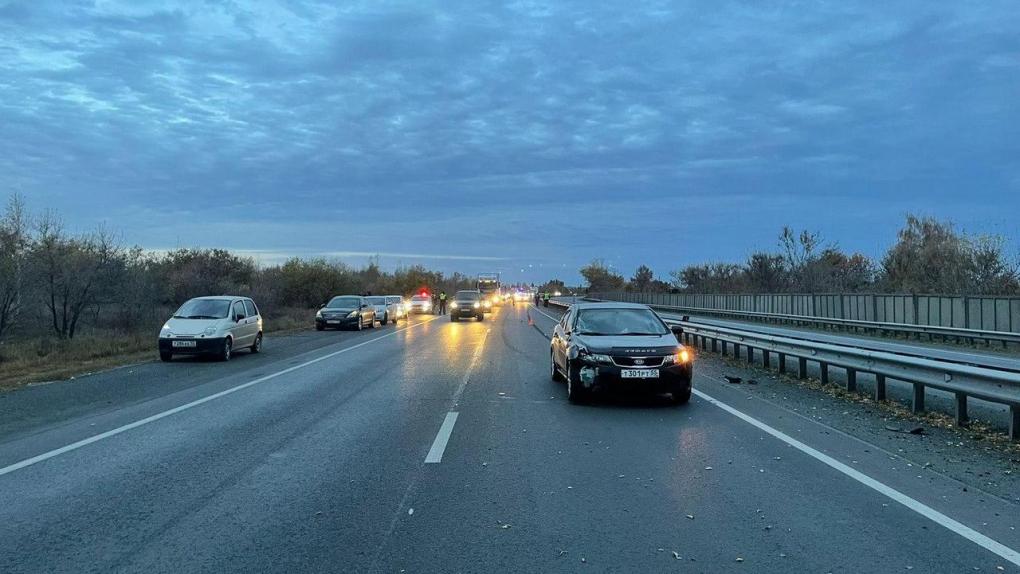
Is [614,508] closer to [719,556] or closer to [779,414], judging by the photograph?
[719,556]

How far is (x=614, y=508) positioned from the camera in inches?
212

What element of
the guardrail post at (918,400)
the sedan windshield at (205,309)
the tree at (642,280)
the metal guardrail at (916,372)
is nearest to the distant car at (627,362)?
the metal guardrail at (916,372)

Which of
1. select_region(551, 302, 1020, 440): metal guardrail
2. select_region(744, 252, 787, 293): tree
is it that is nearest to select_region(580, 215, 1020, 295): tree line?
select_region(744, 252, 787, 293): tree

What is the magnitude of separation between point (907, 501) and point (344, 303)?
29.9m

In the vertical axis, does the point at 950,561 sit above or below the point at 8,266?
below

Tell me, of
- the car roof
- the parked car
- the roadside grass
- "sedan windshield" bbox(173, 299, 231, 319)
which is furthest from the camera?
the parked car

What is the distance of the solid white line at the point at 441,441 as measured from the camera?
700 cm

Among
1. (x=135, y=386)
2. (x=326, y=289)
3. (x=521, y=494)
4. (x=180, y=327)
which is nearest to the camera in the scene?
(x=521, y=494)

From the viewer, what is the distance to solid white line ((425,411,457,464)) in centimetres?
700

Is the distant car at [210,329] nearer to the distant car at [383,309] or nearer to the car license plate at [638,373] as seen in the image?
the car license plate at [638,373]

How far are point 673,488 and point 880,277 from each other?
154 feet

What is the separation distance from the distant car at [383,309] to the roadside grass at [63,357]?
50.8ft

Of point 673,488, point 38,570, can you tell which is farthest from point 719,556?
point 38,570

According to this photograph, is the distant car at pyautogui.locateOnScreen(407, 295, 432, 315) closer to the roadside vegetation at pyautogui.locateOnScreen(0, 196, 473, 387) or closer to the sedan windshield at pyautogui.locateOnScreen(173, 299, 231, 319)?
the roadside vegetation at pyautogui.locateOnScreen(0, 196, 473, 387)
